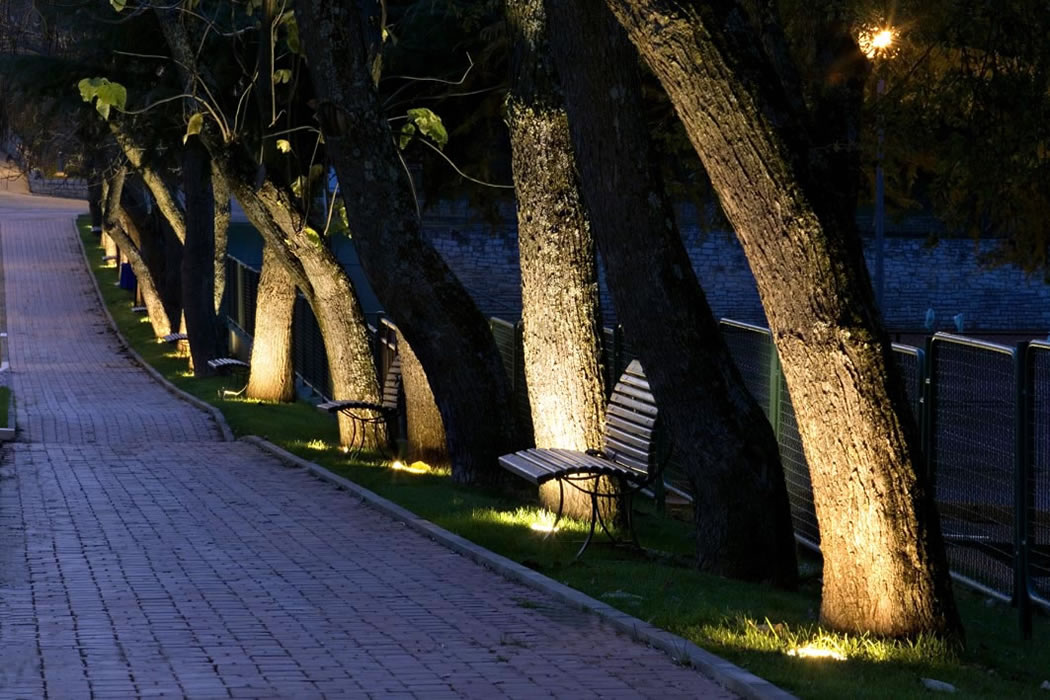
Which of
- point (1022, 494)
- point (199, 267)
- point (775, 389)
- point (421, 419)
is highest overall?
point (199, 267)

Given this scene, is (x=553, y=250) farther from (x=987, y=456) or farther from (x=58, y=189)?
(x=58, y=189)

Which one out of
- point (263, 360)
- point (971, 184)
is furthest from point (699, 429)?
point (263, 360)

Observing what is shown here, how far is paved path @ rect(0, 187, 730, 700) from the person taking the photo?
22.8 feet

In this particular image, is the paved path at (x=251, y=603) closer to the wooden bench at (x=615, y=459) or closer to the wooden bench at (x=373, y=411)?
the wooden bench at (x=615, y=459)

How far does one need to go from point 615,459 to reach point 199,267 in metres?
18.2

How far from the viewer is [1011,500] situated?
9438 millimetres

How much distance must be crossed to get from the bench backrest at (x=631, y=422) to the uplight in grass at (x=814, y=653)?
344 centimetres

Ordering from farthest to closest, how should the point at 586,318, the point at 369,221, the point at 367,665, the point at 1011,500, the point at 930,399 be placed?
the point at 369,221 < the point at 586,318 < the point at 930,399 < the point at 1011,500 < the point at 367,665

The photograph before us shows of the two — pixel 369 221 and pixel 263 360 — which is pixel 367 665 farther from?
pixel 263 360

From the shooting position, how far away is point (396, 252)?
1411 cm

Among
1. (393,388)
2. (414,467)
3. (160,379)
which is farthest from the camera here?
(160,379)

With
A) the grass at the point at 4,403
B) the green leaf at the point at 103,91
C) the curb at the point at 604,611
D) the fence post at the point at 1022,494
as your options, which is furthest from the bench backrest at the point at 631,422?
the grass at the point at 4,403

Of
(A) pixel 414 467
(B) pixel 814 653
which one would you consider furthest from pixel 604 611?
(A) pixel 414 467

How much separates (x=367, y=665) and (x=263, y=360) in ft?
56.8
